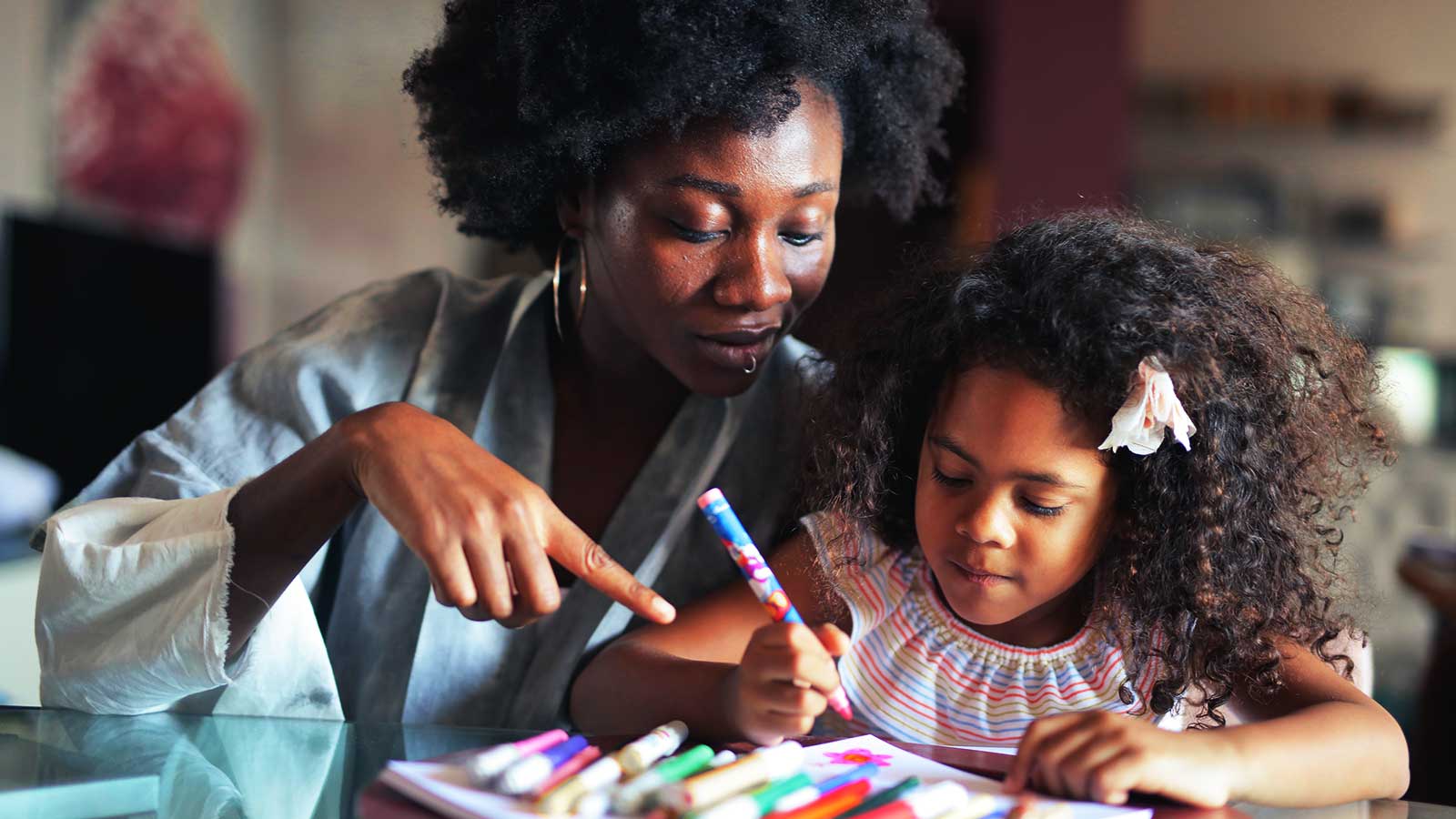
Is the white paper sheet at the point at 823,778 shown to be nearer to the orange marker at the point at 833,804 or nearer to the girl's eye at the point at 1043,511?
the orange marker at the point at 833,804

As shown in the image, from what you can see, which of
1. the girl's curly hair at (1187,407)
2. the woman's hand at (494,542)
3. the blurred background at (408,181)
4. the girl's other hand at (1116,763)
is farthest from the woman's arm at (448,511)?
the blurred background at (408,181)

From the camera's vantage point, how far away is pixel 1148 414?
3.03 ft

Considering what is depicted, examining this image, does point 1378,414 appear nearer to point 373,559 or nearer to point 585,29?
point 585,29

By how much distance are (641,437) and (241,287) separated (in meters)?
3.04

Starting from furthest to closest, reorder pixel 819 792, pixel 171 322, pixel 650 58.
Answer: pixel 171 322, pixel 650 58, pixel 819 792

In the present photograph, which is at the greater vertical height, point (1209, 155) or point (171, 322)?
point (1209, 155)

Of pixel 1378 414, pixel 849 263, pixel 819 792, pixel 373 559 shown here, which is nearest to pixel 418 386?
pixel 373 559

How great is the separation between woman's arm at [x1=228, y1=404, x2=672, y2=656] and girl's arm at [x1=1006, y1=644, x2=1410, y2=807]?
250mm

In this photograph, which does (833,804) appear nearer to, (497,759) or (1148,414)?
(497,759)

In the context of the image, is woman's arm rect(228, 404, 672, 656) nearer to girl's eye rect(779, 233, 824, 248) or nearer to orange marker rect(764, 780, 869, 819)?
orange marker rect(764, 780, 869, 819)

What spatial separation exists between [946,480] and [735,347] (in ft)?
0.79

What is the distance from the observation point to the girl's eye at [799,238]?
1.11 meters

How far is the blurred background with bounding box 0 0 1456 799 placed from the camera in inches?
114

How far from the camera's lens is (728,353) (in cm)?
113
